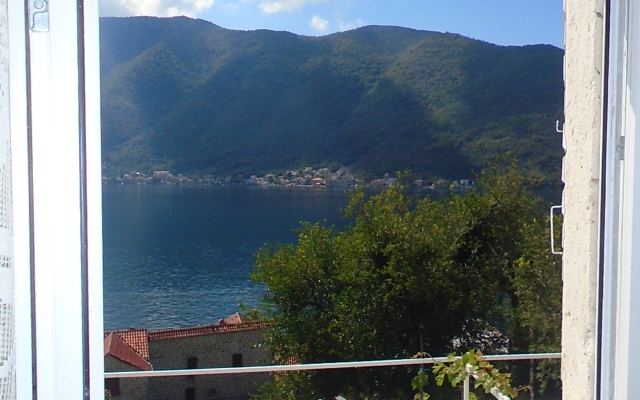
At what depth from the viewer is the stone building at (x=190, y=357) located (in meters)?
3.63

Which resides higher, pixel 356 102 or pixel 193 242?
pixel 356 102

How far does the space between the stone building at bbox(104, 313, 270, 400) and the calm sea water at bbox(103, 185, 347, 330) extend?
0.10 m

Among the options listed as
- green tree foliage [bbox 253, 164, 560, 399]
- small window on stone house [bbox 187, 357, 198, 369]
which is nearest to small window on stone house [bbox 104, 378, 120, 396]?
small window on stone house [bbox 187, 357, 198, 369]

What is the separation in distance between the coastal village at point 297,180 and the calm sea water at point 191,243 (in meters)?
0.05

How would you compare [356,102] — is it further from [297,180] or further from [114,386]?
[114,386]

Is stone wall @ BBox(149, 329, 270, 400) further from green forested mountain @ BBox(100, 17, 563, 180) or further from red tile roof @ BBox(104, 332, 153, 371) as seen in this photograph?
green forested mountain @ BBox(100, 17, 563, 180)

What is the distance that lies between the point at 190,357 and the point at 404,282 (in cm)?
173

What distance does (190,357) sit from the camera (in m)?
4.04

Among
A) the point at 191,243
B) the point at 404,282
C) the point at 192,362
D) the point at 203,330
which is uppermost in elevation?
the point at 191,243

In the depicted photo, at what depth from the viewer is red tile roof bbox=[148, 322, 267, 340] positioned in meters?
3.92

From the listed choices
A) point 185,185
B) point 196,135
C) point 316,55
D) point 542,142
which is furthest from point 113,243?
point 542,142

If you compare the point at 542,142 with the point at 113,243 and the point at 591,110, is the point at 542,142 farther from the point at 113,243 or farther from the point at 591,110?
the point at 591,110

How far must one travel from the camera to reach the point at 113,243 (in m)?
3.34

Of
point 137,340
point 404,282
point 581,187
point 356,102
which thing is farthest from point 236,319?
point 581,187
